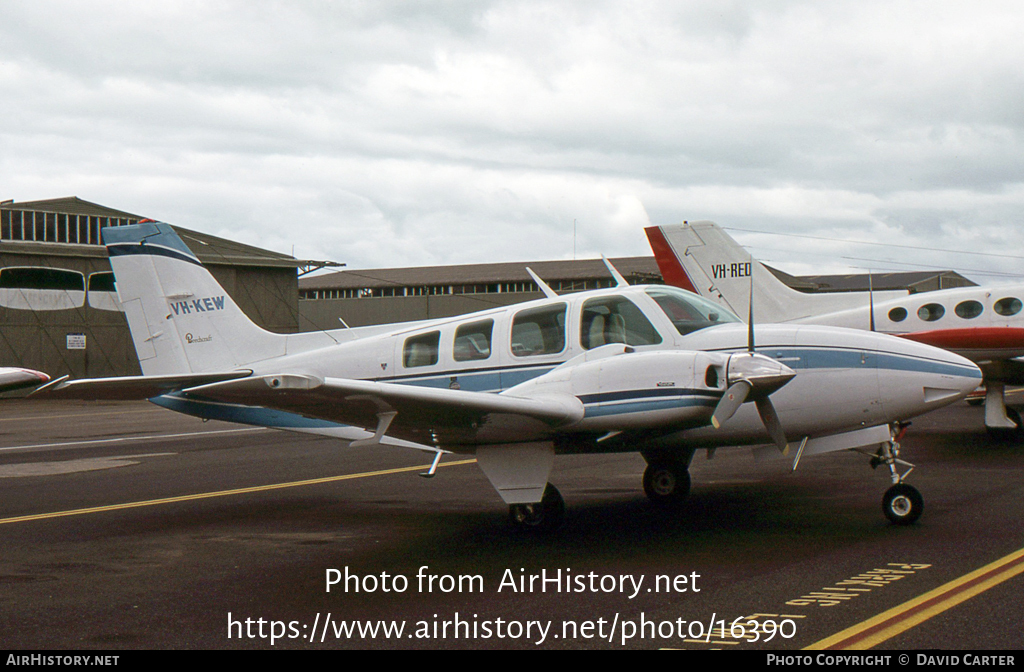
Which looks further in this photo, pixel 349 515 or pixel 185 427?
pixel 185 427

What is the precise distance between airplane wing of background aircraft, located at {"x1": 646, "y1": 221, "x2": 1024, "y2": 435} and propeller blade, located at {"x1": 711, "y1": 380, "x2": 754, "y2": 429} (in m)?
6.57

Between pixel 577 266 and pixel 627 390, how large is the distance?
5785 cm

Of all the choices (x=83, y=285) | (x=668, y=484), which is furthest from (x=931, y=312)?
(x=83, y=285)

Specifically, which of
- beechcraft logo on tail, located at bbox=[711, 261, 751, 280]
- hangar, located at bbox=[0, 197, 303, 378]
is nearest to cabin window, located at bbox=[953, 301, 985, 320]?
beechcraft logo on tail, located at bbox=[711, 261, 751, 280]

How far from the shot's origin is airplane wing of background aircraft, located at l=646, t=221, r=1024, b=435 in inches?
643

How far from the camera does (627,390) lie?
8047 millimetres

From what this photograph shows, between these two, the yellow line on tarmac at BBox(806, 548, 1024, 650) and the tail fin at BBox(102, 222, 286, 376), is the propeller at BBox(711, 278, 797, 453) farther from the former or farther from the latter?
the tail fin at BBox(102, 222, 286, 376)

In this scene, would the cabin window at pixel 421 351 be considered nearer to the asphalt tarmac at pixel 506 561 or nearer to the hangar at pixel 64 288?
the asphalt tarmac at pixel 506 561

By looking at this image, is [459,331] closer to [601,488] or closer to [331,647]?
[601,488]

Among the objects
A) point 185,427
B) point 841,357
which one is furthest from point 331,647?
point 185,427

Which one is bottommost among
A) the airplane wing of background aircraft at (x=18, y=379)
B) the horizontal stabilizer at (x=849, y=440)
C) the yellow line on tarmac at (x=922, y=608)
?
the yellow line on tarmac at (x=922, y=608)

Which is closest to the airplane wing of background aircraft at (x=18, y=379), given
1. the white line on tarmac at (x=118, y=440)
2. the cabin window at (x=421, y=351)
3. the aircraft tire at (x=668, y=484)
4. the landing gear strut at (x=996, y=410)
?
the cabin window at (x=421, y=351)

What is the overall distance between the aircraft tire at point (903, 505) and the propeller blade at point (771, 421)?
53.6 inches

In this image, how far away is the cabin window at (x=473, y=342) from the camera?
997 cm
